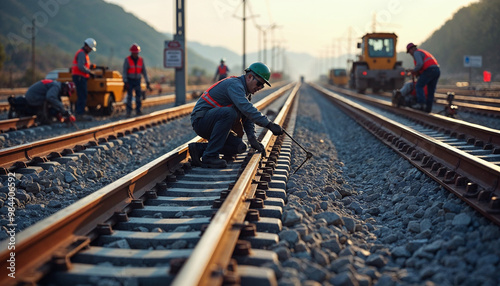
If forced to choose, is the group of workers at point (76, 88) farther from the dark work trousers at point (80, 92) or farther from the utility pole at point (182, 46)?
the utility pole at point (182, 46)

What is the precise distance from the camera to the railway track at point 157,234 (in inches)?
103

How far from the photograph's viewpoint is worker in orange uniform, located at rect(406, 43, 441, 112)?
11398 millimetres

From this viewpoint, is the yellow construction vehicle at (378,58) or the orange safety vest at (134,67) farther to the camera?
the yellow construction vehicle at (378,58)

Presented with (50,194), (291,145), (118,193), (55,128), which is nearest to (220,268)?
(118,193)

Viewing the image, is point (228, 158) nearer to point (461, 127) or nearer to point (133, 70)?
point (461, 127)

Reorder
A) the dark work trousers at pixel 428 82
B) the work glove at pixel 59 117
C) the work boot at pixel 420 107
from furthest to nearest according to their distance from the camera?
the work boot at pixel 420 107 < the dark work trousers at pixel 428 82 < the work glove at pixel 59 117

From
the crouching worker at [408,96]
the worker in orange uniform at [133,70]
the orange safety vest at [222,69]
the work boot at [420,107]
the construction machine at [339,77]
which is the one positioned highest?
the construction machine at [339,77]

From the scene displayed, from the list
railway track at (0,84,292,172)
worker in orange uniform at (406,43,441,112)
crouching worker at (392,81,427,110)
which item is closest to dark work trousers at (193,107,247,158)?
railway track at (0,84,292,172)

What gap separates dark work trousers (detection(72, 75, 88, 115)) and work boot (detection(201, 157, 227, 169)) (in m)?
7.02

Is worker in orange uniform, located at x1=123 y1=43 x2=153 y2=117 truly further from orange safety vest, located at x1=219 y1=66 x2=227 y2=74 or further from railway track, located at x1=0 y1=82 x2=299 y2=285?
railway track, located at x1=0 y1=82 x2=299 y2=285

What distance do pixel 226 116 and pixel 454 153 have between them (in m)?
2.58

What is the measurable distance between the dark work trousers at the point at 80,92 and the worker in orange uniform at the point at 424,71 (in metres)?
8.30

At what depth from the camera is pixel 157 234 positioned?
336 cm

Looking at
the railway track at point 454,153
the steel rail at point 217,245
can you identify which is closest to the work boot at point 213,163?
the steel rail at point 217,245
